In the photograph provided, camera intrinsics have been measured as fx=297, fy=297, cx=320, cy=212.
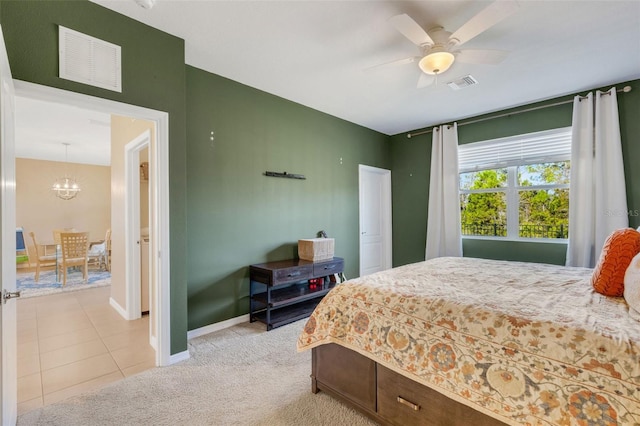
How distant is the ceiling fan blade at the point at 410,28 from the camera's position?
1851 millimetres

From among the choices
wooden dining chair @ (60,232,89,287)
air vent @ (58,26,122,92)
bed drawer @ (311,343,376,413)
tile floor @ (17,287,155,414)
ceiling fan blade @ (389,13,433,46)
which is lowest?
tile floor @ (17,287,155,414)

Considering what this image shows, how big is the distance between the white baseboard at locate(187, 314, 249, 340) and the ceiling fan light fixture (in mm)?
3088

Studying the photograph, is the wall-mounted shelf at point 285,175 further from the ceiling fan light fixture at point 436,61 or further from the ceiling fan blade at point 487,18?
the ceiling fan blade at point 487,18

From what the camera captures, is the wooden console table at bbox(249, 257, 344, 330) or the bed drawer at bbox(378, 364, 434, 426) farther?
the wooden console table at bbox(249, 257, 344, 330)

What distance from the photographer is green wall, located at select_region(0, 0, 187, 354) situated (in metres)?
1.83

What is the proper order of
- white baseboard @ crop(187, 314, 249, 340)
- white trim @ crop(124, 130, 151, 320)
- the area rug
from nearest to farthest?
1. white baseboard @ crop(187, 314, 249, 340)
2. white trim @ crop(124, 130, 151, 320)
3. the area rug

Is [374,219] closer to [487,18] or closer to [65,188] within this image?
[487,18]

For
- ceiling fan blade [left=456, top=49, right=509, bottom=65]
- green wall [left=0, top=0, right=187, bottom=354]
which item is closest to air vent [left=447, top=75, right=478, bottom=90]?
ceiling fan blade [left=456, top=49, right=509, bottom=65]

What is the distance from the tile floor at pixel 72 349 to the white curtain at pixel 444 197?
4.02 meters

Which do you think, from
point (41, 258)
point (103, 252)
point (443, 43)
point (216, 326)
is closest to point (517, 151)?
point (443, 43)

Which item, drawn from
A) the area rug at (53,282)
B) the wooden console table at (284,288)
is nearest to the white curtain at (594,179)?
the wooden console table at (284,288)

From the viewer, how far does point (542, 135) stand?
3936mm

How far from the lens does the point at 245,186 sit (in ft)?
11.3

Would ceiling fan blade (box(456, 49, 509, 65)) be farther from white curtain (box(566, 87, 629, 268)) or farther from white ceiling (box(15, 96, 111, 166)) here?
white ceiling (box(15, 96, 111, 166))
